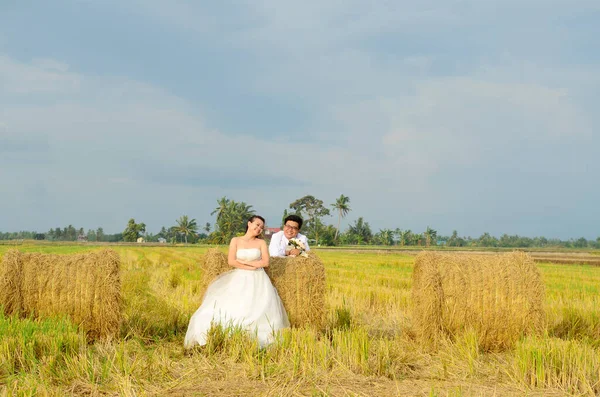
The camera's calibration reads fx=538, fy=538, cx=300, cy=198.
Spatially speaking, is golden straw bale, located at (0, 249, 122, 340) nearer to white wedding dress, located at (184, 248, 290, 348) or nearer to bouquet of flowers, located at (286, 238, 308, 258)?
white wedding dress, located at (184, 248, 290, 348)

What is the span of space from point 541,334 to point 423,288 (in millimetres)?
1781

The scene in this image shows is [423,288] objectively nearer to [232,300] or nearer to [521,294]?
[521,294]

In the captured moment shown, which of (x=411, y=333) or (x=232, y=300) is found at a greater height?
(x=232, y=300)

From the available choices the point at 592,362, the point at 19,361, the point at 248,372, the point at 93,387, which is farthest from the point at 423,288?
the point at 19,361

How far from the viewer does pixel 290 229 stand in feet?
28.6

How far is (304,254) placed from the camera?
8.38m

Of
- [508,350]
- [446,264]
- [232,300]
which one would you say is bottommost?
[508,350]

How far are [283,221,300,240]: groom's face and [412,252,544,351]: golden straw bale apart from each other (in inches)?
89.4

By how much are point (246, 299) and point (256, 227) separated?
1015 mm

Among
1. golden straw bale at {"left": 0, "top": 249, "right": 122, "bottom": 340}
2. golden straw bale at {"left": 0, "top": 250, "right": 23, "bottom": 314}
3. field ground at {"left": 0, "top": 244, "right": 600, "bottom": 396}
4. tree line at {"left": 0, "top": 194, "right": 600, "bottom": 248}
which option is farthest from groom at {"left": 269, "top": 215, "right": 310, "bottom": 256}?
tree line at {"left": 0, "top": 194, "right": 600, "bottom": 248}

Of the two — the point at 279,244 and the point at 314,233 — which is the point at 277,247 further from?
the point at 314,233

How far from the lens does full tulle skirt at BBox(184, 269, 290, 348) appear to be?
693 cm

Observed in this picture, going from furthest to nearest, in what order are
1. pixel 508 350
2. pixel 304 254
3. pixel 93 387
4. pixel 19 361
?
pixel 304 254
pixel 508 350
pixel 19 361
pixel 93 387

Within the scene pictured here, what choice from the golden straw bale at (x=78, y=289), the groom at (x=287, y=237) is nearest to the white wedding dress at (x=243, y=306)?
the groom at (x=287, y=237)
